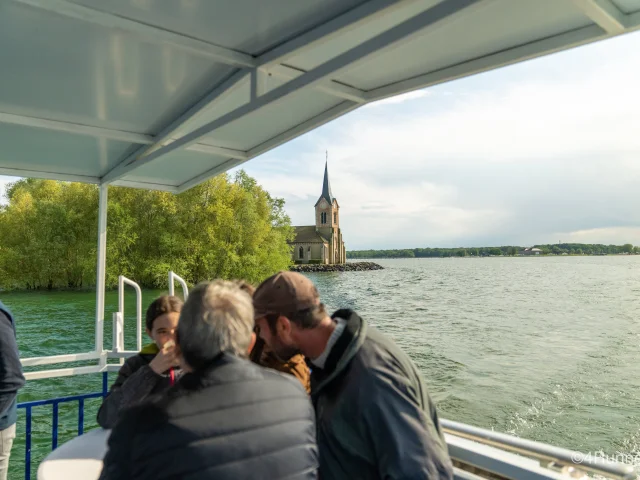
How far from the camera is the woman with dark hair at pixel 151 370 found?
6.35 feet

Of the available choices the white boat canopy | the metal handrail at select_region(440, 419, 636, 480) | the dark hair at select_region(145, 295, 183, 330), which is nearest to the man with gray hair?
the metal handrail at select_region(440, 419, 636, 480)

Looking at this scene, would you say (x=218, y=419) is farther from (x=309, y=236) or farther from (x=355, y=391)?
(x=309, y=236)

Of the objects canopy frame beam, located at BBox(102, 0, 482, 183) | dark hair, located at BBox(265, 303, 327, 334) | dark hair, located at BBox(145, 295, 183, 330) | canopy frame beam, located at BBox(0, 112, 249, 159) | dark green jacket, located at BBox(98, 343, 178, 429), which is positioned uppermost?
canopy frame beam, located at BBox(0, 112, 249, 159)

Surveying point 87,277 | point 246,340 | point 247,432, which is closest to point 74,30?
point 246,340

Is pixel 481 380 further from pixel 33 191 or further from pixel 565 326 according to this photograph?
pixel 33 191

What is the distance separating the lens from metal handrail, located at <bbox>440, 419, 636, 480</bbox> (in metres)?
1.62

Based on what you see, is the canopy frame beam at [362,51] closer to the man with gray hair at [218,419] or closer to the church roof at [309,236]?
the man with gray hair at [218,419]

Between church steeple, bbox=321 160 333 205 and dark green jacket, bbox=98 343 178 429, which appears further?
church steeple, bbox=321 160 333 205

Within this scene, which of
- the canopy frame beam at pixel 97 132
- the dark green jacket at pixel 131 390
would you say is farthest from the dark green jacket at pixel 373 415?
the canopy frame beam at pixel 97 132

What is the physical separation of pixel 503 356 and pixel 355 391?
28512mm

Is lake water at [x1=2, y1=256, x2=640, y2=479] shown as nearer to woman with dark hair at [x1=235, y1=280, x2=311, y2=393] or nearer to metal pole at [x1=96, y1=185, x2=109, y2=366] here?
metal pole at [x1=96, y1=185, x2=109, y2=366]

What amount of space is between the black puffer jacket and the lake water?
10.5 meters

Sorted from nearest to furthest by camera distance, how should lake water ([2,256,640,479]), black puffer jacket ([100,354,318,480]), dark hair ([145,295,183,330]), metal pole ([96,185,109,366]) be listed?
black puffer jacket ([100,354,318,480])
dark hair ([145,295,183,330])
metal pole ([96,185,109,366])
lake water ([2,256,640,479])

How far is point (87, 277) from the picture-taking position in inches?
1458
